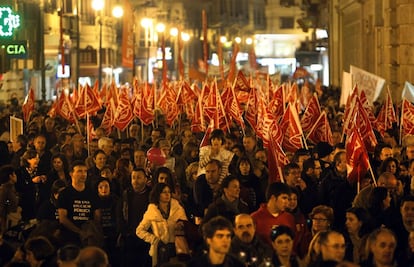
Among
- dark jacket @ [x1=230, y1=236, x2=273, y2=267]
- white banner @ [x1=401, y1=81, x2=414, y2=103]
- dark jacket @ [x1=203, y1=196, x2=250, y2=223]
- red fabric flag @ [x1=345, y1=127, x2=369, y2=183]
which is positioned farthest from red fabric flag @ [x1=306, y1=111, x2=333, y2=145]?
dark jacket @ [x1=230, y1=236, x2=273, y2=267]

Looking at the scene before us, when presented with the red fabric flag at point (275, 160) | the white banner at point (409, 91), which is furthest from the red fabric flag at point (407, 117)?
the red fabric flag at point (275, 160)

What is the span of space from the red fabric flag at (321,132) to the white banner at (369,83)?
181 inches

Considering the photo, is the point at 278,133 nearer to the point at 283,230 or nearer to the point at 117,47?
the point at 283,230

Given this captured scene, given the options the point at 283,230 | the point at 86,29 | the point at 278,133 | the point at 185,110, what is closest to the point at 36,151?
the point at 278,133

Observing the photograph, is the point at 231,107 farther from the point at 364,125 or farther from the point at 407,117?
the point at 364,125

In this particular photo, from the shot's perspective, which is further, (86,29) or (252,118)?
(86,29)

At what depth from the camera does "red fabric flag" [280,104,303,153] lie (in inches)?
597

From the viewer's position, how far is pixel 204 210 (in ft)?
37.2

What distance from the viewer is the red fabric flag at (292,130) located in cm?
1517

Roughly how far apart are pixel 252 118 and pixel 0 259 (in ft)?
40.5

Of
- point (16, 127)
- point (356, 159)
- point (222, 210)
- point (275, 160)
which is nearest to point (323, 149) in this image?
point (275, 160)

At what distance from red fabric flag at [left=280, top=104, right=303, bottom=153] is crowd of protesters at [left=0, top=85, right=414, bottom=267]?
29 cm

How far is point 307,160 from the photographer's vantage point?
12938 mm

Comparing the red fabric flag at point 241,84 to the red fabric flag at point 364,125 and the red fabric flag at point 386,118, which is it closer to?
the red fabric flag at point 386,118
